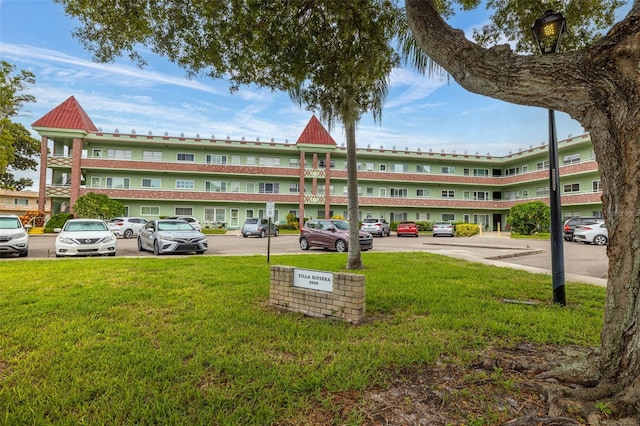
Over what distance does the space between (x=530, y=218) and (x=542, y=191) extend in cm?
1245

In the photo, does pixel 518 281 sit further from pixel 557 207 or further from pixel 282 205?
pixel 282 205

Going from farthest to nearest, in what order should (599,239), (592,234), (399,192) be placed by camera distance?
1. (399,192)
2. (592,234)
3. (599,239)

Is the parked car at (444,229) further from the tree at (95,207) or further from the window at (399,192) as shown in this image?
the tree at (95,207)

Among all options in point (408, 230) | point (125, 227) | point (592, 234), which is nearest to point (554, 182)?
point (592, 234)

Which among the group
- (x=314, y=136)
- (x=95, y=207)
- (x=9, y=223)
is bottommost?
(x=9, y=223)

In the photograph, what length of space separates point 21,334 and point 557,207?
25.6 feet

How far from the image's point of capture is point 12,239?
39.4 feet

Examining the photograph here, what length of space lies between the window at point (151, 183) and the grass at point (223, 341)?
3017 centimetres

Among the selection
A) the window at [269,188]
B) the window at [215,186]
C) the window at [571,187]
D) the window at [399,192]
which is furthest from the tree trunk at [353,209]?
the window at [571,187]

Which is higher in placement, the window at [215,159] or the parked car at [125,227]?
the window at [215,159]

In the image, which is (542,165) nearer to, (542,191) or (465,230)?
(542,191)

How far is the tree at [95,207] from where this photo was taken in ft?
90.9

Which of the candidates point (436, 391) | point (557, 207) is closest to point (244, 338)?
point (436, 391)

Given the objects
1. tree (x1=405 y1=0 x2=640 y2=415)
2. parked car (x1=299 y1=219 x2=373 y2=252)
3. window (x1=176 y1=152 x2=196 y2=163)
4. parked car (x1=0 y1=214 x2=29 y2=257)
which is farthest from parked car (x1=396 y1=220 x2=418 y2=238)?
tree (x1=405 y1=0 x2=640 y2=415)
